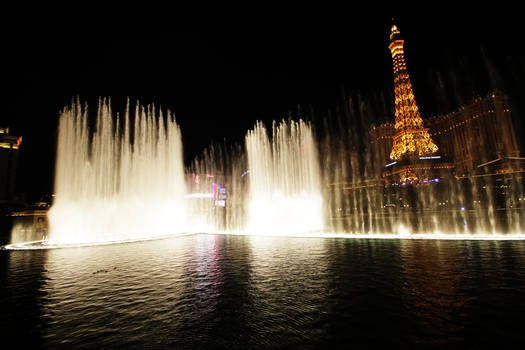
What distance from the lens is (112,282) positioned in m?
7.32

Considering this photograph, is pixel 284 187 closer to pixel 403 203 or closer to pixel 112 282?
pixel 112 282

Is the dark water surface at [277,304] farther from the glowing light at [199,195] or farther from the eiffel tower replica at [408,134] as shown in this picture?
the eiffel tower replica at [408,134]

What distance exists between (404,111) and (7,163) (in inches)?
3763

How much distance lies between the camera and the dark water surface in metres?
3.89

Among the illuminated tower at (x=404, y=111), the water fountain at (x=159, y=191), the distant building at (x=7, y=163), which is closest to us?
the water fountain at (x=159, y=191)

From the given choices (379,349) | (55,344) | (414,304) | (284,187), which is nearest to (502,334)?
(414,304)

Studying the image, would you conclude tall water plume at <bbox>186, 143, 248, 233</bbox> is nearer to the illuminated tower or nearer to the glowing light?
the glowing light

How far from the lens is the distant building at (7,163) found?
176 ft

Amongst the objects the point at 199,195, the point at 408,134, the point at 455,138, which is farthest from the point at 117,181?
the point at 455,138

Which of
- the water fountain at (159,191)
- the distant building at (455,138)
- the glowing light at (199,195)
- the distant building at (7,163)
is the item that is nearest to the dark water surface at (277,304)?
the water fountain at (159,191)

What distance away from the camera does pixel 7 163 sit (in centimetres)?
5503

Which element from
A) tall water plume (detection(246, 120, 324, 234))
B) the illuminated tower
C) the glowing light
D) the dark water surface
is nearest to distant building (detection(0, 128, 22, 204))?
the glowing light

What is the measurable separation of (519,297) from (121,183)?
29.3 metres

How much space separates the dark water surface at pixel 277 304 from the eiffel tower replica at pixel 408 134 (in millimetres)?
73580
